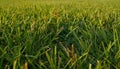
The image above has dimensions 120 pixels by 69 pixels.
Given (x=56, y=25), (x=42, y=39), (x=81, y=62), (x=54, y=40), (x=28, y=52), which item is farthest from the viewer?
(x=56, y=25)

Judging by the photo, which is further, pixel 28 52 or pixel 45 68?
pixel 28 52

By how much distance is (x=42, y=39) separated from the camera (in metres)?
1.75

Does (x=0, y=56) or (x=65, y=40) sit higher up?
(x=0, y=56)

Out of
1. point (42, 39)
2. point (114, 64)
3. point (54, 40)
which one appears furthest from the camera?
point (54, 40)

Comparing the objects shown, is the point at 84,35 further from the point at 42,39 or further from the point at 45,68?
the point at 45,68

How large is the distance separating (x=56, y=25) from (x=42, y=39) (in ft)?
1.85

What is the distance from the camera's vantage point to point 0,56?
1.32m

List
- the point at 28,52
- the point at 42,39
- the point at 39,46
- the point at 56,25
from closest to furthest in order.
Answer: the point at 28,52 < the point at 39,46 < the point at 42,39 < the point at 56,25

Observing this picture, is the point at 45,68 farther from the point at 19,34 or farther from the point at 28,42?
the point at 19,34

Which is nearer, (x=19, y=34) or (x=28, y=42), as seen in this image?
(x=28, y=42)

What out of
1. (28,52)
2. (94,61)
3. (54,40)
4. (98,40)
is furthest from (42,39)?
(94,61)

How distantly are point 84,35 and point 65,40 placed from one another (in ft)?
0.52

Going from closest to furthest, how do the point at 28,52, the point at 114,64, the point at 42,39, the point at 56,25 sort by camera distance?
1. the point at 114,64
2. the point at 28,52
3. the point at 42,39
4. the point at 56,25

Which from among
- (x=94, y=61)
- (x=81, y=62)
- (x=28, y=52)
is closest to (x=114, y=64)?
(x=94, y=61)
